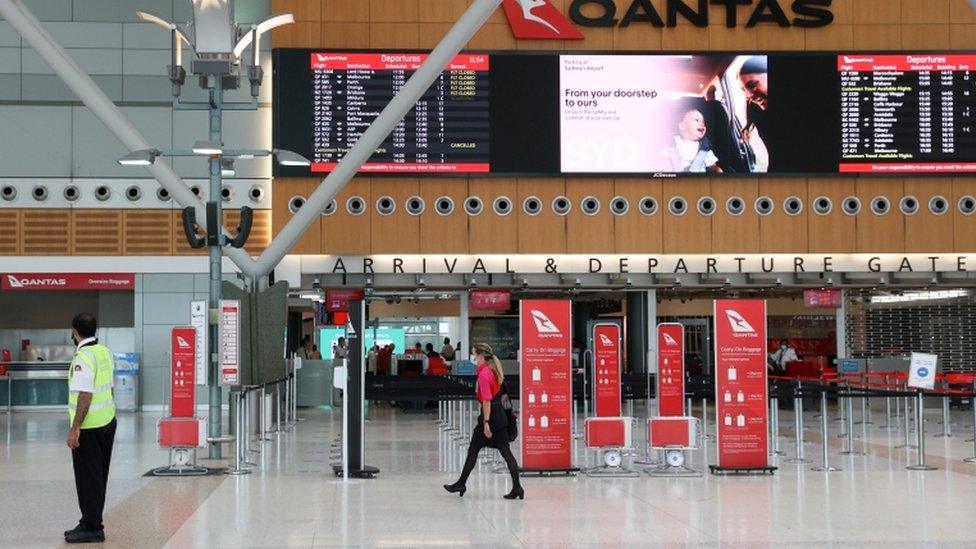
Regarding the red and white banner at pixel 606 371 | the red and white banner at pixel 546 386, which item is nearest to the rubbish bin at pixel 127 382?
the red and white banner at pixel 606 371

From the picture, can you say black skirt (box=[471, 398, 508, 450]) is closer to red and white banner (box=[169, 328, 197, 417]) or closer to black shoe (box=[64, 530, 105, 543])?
black shoe (box=[64, 530, 105, 543])

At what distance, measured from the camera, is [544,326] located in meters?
14.2

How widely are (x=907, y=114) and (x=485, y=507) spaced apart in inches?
649

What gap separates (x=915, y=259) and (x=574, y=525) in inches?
692

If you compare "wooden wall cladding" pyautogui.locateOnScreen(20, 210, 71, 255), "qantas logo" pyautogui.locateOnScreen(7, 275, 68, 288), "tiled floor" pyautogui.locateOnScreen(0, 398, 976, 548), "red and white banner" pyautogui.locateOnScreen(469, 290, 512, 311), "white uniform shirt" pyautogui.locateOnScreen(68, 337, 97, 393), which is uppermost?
"wooden wall cladding" pyautogui.locateOnScreen(20, 210, 71, 255)

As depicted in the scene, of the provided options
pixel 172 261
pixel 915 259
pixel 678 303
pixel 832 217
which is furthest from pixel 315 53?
pixel 678 303

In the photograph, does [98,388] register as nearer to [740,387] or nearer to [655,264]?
[740,387]

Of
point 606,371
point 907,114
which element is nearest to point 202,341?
point 606,371

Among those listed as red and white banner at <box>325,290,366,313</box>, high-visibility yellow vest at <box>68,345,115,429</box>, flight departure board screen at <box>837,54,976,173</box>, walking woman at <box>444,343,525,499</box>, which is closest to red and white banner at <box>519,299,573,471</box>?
walking woman at <box>444,343,525,499</box>

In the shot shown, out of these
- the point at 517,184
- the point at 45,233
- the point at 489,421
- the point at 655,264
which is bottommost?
the point at 489,421

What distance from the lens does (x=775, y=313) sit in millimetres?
35750

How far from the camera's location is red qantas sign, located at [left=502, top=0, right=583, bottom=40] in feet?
83.4

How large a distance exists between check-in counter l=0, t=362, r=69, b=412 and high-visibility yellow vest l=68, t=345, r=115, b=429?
18755 mm

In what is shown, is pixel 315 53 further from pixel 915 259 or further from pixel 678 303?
pixel 678 303
